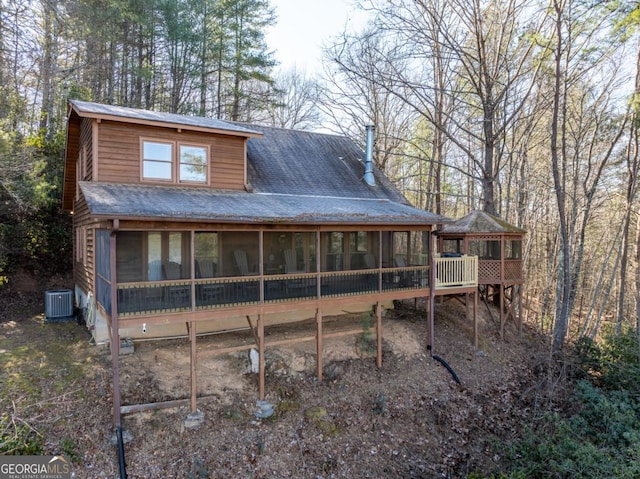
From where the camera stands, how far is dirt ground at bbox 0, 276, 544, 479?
707 centimetres

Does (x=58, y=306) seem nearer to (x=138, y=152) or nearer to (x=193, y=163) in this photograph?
(x=138, y=152)

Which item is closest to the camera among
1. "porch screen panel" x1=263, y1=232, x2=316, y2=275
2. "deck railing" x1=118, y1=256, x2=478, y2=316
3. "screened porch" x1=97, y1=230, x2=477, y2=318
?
"deck railing" x1=118, y1=256, x2=478, y2=316

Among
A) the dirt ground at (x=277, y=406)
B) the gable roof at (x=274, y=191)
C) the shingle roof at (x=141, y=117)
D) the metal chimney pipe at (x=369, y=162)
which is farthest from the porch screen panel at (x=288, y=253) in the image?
the shingle roof at (x=141, y=117)

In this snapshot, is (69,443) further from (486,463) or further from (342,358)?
(486,463)

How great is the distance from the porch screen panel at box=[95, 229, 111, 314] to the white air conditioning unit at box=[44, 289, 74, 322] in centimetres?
383

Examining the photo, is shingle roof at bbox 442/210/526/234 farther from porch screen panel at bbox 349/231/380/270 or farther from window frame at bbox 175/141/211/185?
window frame at bbox 175/141/211/185

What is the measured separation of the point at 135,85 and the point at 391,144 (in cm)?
1457

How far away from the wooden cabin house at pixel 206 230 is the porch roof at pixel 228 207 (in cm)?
3

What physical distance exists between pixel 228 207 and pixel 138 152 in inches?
121

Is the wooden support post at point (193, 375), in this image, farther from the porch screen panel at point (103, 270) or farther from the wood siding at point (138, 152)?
the wood siding at point (138, 152)

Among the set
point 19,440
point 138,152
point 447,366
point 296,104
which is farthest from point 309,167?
point 296,104

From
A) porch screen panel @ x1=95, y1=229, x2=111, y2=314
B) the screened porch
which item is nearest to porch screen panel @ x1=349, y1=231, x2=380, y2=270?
the screened porch

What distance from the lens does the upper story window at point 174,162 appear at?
9.95m

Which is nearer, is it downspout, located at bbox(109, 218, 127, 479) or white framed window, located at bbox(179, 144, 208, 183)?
downspout, located at bbox(109, 218, 127, 479)
